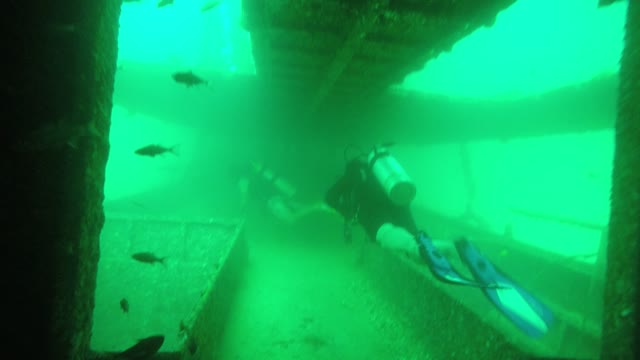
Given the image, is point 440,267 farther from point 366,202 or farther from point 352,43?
point 352,43

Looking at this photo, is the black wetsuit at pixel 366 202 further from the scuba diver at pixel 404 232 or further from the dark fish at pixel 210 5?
the dark fish at pixel 210 5

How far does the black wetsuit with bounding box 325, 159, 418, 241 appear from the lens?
6.88 m

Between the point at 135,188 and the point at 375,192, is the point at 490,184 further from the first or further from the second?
the point at 135,188

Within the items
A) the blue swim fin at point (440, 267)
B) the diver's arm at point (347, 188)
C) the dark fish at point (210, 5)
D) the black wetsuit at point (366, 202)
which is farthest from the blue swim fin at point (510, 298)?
the dark fish at point (210, 5)

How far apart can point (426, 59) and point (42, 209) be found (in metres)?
6.55

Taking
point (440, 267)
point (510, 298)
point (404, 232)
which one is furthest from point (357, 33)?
point (510, 298)

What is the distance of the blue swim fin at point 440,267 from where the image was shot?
4.37 meters

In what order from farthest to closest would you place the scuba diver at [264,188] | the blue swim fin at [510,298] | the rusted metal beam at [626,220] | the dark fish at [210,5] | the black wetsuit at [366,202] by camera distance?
the scuba diver at [264,188], the black wetsuit at [366,202], the dark fish at [210,5], the blue swim fin at [510,298], the rusted metal beam at [626,220]

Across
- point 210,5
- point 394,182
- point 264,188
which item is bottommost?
point 264,188

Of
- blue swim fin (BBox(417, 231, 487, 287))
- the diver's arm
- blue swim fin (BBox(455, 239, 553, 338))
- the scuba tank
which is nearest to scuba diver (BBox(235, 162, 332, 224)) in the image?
the diver's arm

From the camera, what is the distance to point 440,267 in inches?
182

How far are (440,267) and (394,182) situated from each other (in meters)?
2.30

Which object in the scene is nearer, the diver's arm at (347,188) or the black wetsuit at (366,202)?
the black wetsuit at (366,202)

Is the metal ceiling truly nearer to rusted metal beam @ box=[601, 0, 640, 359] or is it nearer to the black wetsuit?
the black wetsuit
